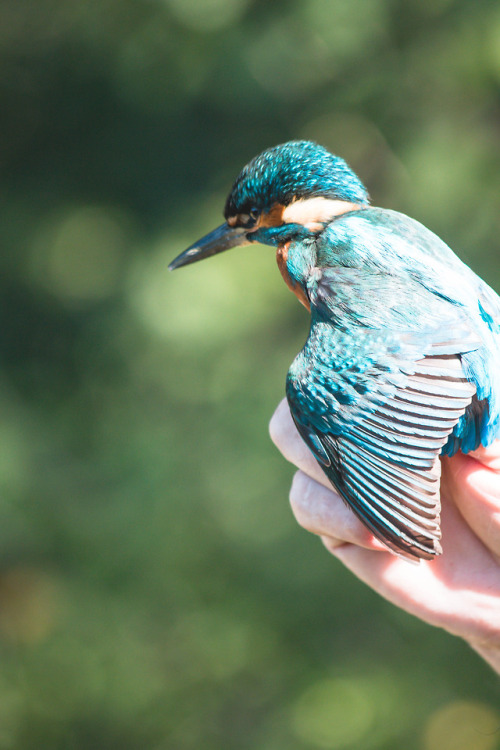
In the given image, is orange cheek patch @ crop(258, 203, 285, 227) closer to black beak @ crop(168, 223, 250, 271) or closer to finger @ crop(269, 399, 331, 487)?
black beak @ crop(168, 223, 250, 271)

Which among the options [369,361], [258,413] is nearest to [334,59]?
[258,413]

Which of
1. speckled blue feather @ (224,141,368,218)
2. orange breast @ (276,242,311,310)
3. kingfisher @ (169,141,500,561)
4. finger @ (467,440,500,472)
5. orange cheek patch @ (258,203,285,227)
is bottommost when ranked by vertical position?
finger @ (467,440,500,472)

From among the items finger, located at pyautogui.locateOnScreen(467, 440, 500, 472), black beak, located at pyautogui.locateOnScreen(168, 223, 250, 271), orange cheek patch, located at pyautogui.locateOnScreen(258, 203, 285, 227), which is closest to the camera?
finger, located at pyautogui.locateOnScreen(467, 440, 500, 472)

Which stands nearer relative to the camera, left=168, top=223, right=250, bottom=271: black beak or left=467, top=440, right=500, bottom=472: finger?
left=467, top=440, right=500, bottom=472: finger

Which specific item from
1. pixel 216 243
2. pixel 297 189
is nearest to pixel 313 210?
pixel 297 189

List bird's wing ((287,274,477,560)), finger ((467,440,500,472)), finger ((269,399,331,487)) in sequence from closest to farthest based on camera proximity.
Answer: bird's wing ((287,274,477,560)), finger ((467,440,500,472)), finger ((269,399,331,487))

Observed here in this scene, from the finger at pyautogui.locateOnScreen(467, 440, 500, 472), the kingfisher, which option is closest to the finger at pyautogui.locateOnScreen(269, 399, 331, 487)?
the kingfisher
